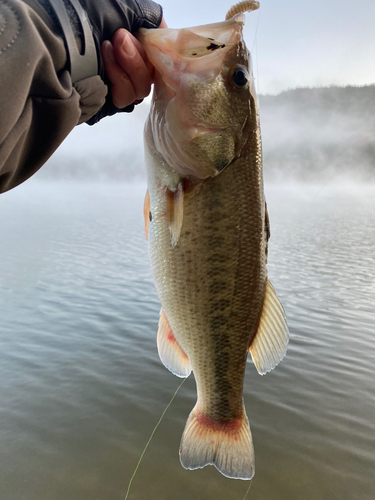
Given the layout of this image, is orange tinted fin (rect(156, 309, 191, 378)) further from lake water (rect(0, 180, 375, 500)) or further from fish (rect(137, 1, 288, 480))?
lake water (rect(0, 180, 375, 500))

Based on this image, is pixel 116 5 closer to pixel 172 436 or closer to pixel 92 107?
pixel 92 107

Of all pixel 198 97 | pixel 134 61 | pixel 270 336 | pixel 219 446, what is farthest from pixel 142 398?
pixel 134 61

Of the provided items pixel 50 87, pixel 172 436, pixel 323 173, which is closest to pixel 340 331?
pixel 172 436

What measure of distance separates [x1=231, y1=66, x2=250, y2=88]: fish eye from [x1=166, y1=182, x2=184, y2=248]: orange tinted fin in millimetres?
555

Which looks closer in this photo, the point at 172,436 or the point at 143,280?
the point at 172,436

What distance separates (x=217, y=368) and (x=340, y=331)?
8118mm

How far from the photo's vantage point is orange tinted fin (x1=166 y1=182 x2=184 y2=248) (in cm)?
180

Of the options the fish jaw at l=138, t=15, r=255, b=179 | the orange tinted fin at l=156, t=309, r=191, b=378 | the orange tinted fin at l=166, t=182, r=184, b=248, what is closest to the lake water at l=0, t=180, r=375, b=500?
the orange tinted fin at l=156, t=309, r=191, b=378

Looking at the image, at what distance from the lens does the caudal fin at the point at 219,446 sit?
2.05 meters

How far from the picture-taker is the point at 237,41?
180cm

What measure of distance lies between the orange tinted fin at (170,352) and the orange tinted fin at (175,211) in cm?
57

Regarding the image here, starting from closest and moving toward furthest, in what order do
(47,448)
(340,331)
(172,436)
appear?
(47,448) < (172,436) < (340,331)

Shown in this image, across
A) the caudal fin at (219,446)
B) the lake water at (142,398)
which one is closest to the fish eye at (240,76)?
the caudal fin at (219,446)

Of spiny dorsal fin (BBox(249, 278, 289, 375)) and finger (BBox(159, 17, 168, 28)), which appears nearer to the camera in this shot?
finger (BBox(159, 17, 168, 28))
